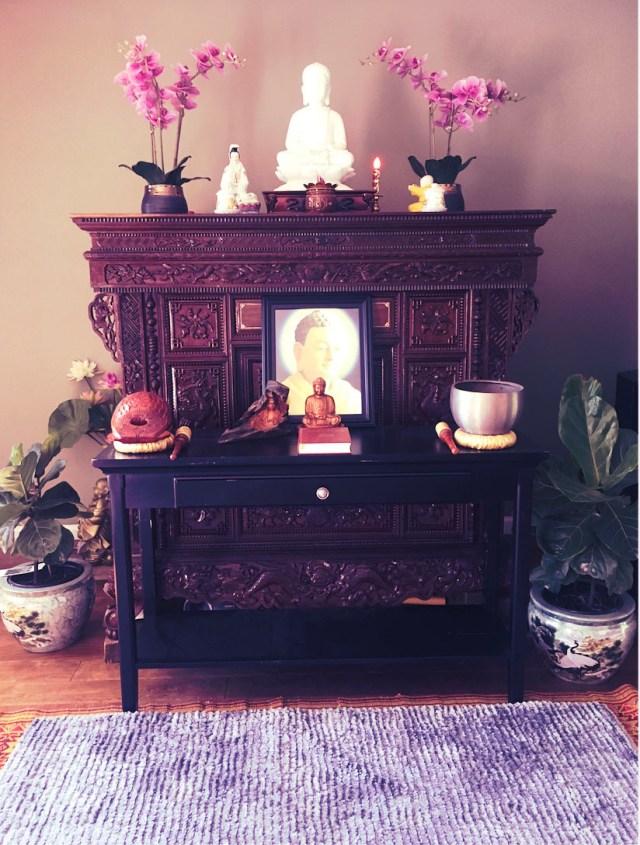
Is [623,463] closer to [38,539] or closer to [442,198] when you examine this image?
[442,198]

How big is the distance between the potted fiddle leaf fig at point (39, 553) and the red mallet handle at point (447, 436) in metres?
1.13

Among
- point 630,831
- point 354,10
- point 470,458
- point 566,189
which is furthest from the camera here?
point 566,189

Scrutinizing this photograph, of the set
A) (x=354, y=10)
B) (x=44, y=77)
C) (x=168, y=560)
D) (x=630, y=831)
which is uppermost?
(x=354, y=10)

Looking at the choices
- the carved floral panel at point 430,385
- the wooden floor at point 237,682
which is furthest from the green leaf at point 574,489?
the wooden floor at point 237,682

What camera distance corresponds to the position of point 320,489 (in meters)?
1.81

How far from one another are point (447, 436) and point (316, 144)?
1.02 m

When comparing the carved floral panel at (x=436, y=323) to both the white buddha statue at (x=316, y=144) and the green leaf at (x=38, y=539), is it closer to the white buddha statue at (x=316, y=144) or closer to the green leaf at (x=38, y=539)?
the white buddha statue at (x=316, y=144)

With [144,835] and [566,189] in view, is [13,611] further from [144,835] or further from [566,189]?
[566,189]

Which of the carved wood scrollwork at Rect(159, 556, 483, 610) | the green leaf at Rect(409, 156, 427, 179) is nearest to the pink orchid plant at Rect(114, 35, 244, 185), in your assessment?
the green leaf at Rect(409, 156, 427, 179)

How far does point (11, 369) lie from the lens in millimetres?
2684

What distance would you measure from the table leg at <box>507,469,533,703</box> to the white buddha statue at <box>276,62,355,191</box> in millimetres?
1087

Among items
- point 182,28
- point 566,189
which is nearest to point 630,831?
point 566,189

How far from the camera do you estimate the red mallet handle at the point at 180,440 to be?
70.8 inches

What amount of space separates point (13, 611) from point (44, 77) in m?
1.81
